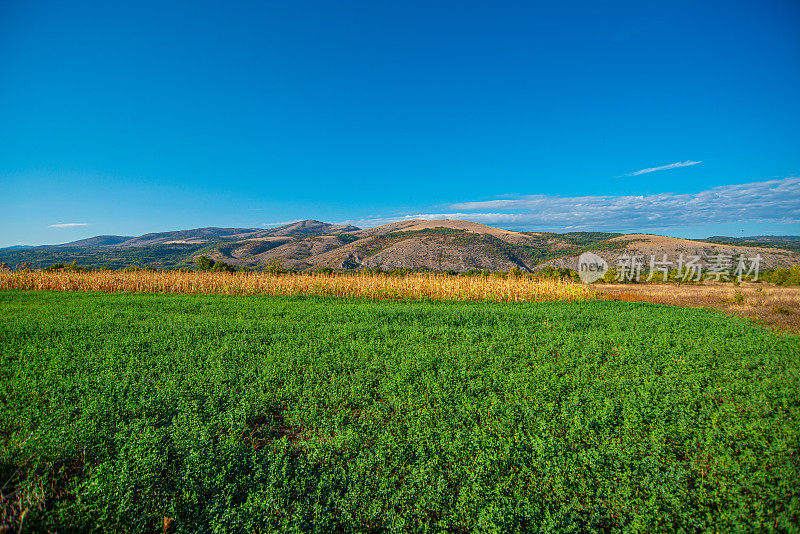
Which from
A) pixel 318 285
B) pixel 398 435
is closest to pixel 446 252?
pixel 318 285

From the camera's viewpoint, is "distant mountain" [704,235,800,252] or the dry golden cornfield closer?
the dry golden cornfield

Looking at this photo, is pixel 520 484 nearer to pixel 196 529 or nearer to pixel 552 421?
pixel 552 421

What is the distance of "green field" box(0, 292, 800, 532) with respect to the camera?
133 inches

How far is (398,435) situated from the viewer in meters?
4.56

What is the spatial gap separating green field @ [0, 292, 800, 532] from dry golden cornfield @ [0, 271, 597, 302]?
12.4 metres

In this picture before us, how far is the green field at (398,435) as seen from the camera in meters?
3.37

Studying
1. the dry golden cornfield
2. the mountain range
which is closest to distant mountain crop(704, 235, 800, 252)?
the mountain range

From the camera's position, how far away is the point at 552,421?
16.1 ft

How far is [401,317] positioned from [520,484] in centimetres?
955

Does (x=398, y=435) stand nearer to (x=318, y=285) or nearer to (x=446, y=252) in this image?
(x=318, y=285)

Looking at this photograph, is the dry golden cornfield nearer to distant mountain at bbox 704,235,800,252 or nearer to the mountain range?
the mountain range

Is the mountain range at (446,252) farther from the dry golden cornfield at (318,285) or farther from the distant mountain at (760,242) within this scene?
the dry golden cornfield at (318,285)

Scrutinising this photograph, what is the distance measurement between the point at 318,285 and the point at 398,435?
1925 centimetres

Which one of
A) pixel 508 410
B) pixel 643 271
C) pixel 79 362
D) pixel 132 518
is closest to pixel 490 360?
pixel 508 410
